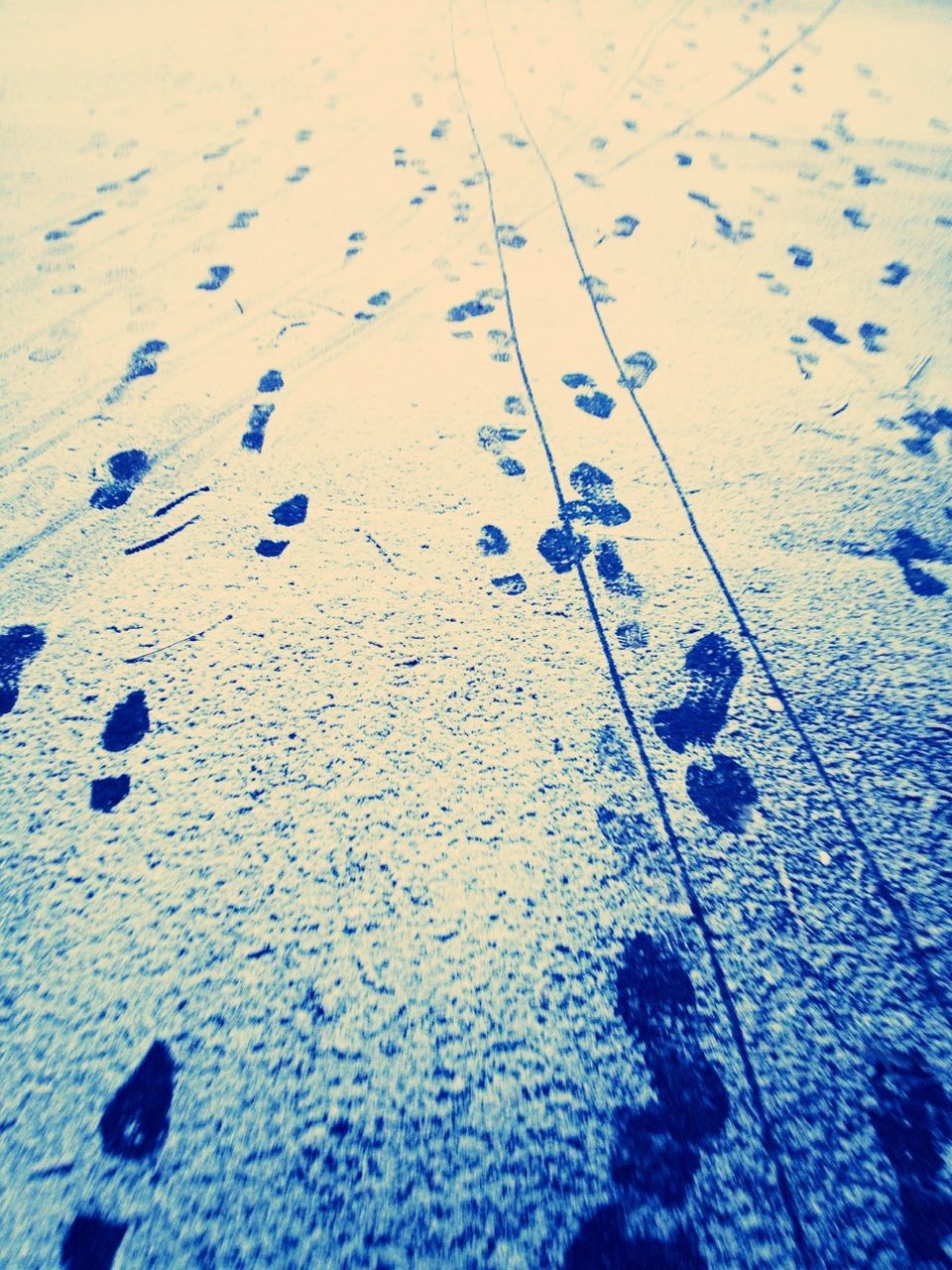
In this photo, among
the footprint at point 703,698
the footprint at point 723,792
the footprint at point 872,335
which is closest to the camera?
the footprint at point 723,792

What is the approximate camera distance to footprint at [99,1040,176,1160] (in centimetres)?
112

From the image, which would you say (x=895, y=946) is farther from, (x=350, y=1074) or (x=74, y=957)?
(x=74, y=957)

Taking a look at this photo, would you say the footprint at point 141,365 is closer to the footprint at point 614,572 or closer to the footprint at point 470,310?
the footprint at point 470,310

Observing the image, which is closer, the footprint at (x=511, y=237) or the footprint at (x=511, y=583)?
the footprint at (x=511, y=583)

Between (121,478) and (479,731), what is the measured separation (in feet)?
5.95

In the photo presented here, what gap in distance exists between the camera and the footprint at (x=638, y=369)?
2.63 meters

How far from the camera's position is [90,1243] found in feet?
3.40

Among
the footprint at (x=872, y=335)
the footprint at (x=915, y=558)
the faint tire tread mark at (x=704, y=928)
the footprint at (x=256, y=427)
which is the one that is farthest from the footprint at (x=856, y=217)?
the footprint at (x=256, y=427)

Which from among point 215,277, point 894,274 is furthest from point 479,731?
point 894,274

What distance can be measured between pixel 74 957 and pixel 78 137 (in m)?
6.00

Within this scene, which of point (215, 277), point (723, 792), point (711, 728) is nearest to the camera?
point (723, 792)

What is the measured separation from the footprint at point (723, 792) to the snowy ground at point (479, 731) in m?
0.01

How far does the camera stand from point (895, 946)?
1321mm

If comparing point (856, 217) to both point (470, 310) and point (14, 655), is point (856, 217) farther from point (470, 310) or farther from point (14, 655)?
point (14, 655)
